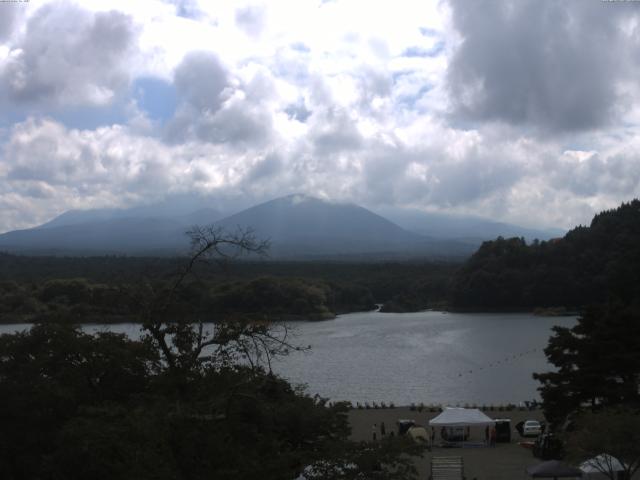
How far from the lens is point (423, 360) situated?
1000 inches

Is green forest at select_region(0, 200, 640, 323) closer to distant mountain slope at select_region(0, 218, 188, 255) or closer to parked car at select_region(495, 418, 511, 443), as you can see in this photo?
parked car at select_region(495, 418, 511, 443)

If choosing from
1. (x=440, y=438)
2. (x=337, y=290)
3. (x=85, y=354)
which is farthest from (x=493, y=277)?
(x=85, y=354)

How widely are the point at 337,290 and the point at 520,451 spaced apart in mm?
35768

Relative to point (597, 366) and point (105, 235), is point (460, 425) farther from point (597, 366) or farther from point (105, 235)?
point (105, 235)

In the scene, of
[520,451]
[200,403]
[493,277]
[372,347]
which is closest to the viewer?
[200,403]

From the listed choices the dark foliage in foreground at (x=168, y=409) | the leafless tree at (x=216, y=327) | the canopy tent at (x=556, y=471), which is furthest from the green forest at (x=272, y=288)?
the leafless tree at (x=216, y=327)

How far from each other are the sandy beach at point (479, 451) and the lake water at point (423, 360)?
2.33 metres

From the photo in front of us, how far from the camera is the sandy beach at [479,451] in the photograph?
34.8 feet

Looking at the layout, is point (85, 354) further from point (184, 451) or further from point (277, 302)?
point (277, 302)

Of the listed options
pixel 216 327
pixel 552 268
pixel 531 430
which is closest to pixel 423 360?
pixel 531 430

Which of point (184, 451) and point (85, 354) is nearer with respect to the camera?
A: point (184, 451)

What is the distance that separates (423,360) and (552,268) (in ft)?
65.3

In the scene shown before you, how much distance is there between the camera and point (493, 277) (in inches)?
1735

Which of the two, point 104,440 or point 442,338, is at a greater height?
point 104,440
